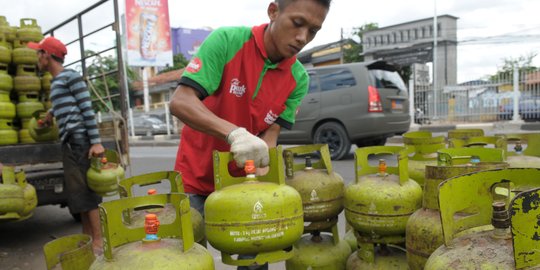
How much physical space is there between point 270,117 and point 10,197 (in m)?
2.15

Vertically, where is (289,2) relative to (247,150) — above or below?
above

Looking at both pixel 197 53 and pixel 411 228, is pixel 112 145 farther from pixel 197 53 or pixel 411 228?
pixel 411 228

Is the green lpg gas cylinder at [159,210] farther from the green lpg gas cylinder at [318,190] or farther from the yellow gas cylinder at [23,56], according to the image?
the yellow gas cylinder at [23,56]

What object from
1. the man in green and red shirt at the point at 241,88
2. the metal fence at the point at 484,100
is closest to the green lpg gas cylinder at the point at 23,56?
the man in green and red shirt at the point at 241,88

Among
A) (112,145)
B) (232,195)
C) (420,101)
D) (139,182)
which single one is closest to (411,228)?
(232,195)

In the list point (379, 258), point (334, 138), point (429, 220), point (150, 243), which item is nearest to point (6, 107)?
point (150, 243)

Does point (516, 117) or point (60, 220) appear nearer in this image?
point (60, 220)

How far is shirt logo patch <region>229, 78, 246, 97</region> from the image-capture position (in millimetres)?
2000

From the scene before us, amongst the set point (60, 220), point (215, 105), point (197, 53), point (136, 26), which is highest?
point (136, 26)

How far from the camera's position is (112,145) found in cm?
455

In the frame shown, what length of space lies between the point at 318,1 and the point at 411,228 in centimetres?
104

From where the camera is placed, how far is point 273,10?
197 centimetres

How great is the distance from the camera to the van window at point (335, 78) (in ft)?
25.3

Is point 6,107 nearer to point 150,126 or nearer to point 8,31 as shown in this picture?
point 8,31
